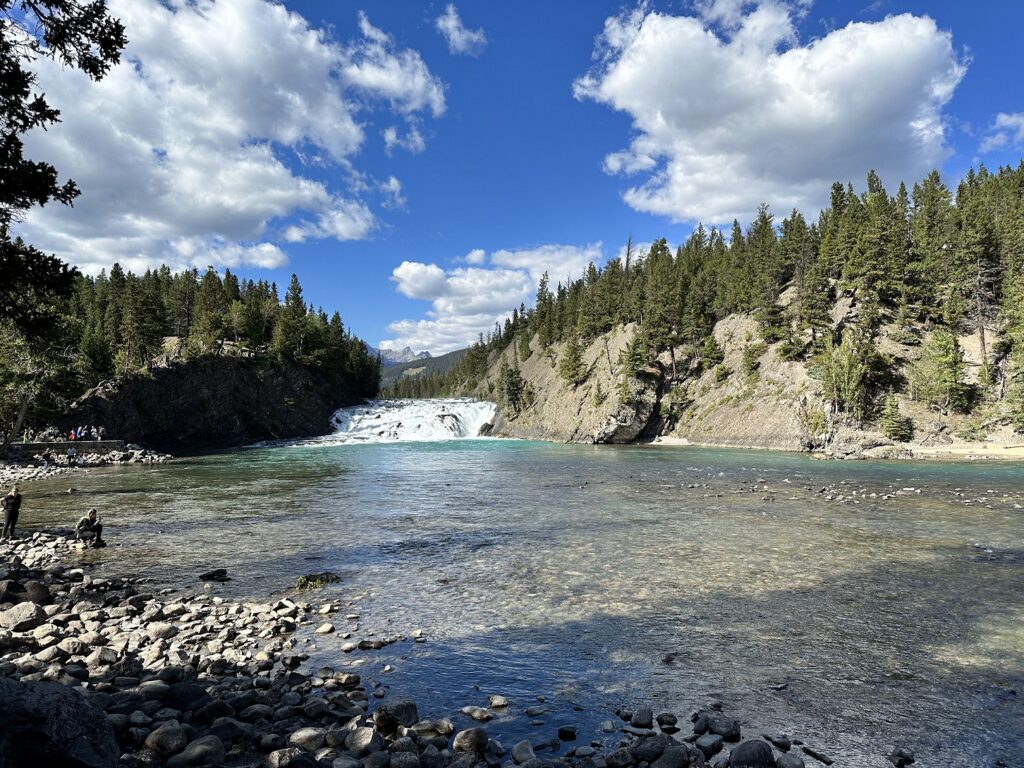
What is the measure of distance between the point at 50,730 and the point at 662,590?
1268 cm

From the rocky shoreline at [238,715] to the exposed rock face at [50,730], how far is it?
12mm

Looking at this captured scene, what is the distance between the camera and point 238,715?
7.45 metres

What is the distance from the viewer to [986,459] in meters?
53.6

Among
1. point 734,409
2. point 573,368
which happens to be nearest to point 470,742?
point 734,409

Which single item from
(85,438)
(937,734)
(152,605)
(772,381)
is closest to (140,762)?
(152,605)

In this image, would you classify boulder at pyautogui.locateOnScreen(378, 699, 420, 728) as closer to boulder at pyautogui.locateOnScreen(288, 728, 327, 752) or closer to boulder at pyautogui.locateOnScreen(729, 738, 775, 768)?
boulder at pyautogui.locateOnScreen(288, 728, 327, 752)

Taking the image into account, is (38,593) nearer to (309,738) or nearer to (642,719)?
(309,738)

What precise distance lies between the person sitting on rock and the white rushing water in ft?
233

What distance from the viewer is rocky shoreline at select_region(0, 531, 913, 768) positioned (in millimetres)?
5379

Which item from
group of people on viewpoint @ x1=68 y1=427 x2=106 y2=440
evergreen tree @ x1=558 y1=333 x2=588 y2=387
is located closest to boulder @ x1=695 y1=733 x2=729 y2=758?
group of people on viewpoint @ x1=68 y1=427 x2=106 y2=440

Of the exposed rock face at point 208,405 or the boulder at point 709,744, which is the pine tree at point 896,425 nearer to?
the boulder at point 709,744

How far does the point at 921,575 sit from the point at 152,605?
20500mm

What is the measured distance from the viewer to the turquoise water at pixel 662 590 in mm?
8594

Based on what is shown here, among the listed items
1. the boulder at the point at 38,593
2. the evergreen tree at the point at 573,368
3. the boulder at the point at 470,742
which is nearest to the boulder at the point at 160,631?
the boulder at the point at 38,593
